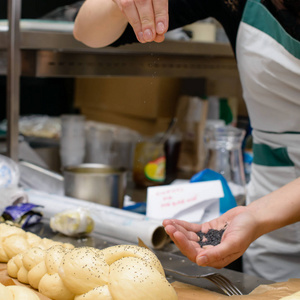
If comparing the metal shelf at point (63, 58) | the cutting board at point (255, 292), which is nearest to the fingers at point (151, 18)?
the cutting board at point (255, 292)

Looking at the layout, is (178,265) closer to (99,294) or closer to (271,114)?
(99,294)

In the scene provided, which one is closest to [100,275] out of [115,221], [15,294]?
[15,294]

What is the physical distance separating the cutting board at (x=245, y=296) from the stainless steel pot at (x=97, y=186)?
58 centimetres

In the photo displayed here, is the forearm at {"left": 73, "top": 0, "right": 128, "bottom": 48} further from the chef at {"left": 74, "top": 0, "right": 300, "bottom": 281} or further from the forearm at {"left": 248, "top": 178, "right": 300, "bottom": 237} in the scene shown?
the forearm at {"left": 248, "top": 178, "right": 300, "bottom": 237}

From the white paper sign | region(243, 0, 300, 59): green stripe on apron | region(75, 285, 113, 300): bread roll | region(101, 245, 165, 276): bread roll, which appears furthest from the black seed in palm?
region(243, 0, 300, 59): green stripe on apron

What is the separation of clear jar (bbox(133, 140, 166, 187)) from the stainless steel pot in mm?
402

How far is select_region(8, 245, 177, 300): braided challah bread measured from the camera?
778 mm

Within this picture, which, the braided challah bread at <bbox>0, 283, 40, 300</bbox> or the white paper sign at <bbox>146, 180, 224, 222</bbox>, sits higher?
the braided challah bread at <bbox>0, 283, 40, 300</bbox>

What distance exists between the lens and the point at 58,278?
87cm

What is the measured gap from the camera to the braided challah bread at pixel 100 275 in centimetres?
78

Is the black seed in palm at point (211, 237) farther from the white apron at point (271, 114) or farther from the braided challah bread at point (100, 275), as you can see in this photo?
the white apron at point (271, 114)

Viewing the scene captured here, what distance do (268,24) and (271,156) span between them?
35cm

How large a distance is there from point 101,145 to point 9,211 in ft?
3.12

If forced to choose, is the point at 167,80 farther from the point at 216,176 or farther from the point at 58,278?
the point at 58,278
